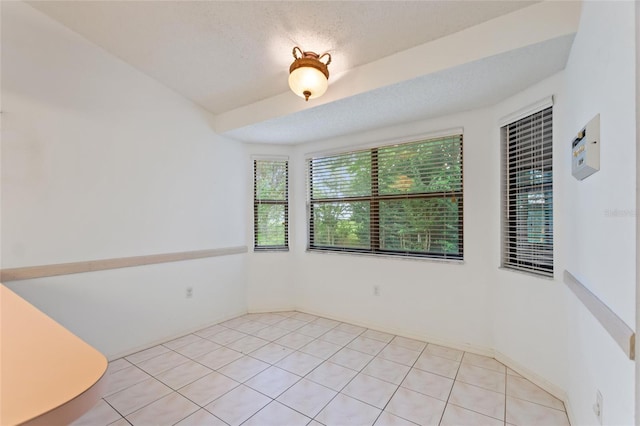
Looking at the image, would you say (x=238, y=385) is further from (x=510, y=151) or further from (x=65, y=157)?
(x=510, y=151)

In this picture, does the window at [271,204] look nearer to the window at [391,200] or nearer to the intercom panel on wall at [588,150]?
the window at [391,200]

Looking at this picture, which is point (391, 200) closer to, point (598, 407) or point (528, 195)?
point (528, 195)

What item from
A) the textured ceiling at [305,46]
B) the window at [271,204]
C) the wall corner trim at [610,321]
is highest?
the textured ceiling at [305,46]

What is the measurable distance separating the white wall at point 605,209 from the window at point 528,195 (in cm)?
33

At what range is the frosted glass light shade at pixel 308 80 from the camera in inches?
82.3

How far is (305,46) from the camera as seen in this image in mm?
2156

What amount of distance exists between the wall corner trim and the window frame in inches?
24.9

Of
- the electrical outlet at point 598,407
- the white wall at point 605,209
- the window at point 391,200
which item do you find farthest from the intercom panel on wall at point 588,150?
the window at point 391,200

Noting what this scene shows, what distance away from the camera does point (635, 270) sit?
907 mm

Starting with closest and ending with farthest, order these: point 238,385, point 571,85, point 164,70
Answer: point 571,85 < point 238,385 < point 164,70

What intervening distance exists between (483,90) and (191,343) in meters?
3.56

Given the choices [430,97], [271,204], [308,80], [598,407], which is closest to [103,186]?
[271,204]

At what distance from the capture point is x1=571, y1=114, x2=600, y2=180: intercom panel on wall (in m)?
1.27

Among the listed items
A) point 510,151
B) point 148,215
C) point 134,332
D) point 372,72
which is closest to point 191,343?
point 134,332
